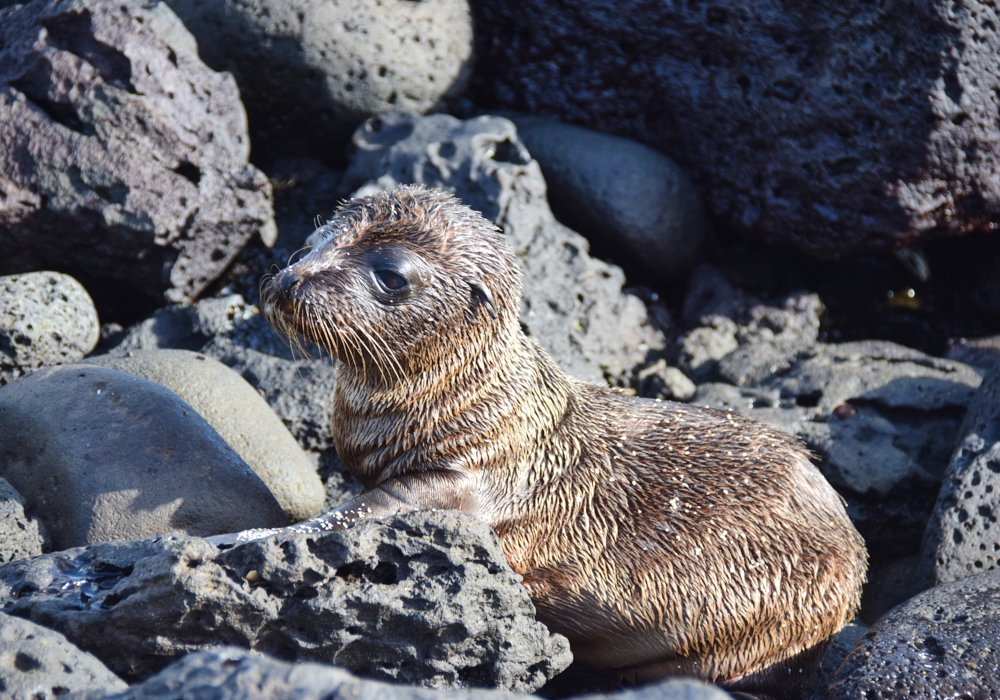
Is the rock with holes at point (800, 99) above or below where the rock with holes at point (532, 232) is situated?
above

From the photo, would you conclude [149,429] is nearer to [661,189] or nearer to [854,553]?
[854,553]

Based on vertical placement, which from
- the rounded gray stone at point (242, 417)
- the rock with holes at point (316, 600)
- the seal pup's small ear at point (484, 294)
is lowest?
the rounded gray stone at point (242, 417)

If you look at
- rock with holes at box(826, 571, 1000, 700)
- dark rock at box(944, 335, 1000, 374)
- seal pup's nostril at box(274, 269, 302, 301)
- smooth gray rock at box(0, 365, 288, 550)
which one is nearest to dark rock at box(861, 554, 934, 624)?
rock with holes at box(826, 571, 1000, 700)

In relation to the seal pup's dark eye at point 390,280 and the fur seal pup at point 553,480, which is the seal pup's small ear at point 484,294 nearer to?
the fur seal pup at point 553,480

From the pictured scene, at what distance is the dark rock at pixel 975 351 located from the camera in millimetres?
7734

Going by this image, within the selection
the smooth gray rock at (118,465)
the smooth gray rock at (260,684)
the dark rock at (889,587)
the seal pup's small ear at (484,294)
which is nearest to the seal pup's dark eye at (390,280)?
the seal pup's small ear at (484,294)

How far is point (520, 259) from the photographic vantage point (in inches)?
282

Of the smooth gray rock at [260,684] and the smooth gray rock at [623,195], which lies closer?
the smooth gray rock at [260,684]

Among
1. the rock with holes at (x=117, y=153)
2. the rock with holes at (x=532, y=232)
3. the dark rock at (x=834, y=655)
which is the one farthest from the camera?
the rock with holes at (x=532, y=232)

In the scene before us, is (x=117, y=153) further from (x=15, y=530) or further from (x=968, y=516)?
(x=968, y=516)

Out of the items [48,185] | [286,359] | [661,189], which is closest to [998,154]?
[661,189]

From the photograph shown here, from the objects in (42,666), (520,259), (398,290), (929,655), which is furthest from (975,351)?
(42,666)

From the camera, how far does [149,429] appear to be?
511cm

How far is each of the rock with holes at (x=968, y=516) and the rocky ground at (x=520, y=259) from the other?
20 millimetres
